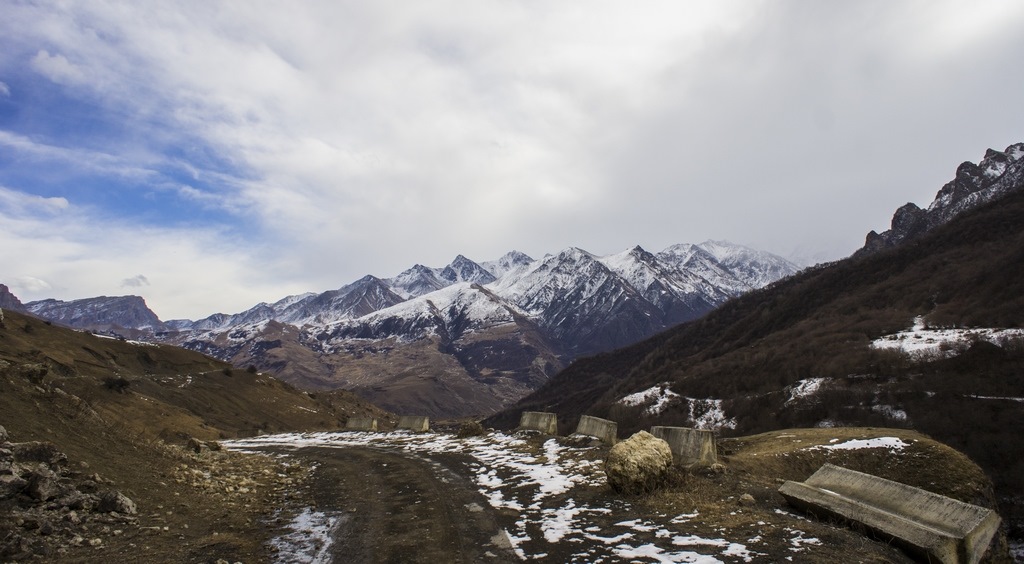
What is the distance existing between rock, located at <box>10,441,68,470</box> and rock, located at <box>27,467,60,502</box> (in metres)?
0.63

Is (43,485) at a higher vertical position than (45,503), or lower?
higher

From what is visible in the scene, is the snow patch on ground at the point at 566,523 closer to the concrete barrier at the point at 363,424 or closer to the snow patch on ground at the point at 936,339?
the concrete barrier at the point at 363,424

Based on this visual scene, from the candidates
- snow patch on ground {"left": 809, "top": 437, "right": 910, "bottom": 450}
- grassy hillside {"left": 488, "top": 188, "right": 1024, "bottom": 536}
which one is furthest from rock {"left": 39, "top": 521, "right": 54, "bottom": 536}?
grassy hillside {"left": 488, "top": 188, "right": 1024, "bottom": 536}

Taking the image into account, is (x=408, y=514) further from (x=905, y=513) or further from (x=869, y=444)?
(x=869, y=444)

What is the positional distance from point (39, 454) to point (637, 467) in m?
12.7

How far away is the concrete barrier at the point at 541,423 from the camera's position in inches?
1050

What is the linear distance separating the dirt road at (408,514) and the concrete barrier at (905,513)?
6804 millimetres

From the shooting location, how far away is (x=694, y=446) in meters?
15.8

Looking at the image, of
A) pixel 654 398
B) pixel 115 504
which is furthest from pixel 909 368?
pixel 115 504

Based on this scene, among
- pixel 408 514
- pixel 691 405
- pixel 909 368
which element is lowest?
pixel 691 405

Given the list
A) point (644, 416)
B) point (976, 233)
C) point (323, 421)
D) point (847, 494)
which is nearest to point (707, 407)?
point (644, 416)

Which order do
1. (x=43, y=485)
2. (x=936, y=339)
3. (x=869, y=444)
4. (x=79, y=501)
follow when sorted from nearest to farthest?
1. (x=43, y=485)
2. (x=79, y=501)
3. (x=869, y=444)
4. (x=936, y=339)

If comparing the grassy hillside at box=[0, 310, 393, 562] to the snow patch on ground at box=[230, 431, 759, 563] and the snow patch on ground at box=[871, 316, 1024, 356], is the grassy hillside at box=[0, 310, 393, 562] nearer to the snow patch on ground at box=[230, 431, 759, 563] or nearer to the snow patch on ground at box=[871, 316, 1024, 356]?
the snow patch on ground at box=[230, 431, 759, 563]

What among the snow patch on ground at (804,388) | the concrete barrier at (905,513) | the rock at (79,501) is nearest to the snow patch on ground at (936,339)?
the snow patch on ground at (804,388)
